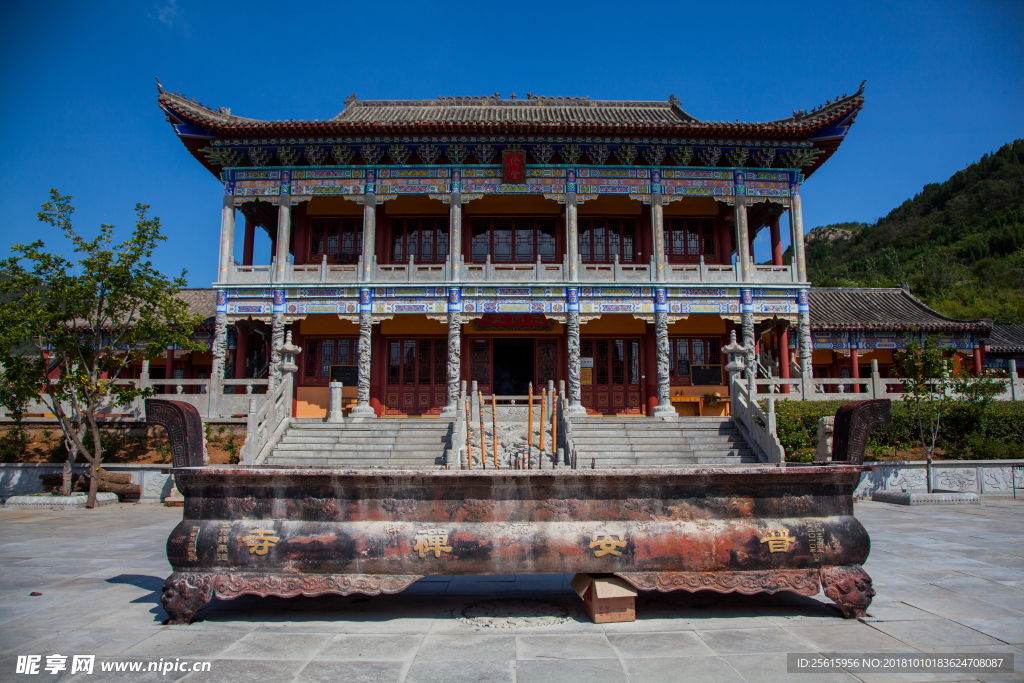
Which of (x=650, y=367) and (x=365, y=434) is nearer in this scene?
(x=365, y=434)

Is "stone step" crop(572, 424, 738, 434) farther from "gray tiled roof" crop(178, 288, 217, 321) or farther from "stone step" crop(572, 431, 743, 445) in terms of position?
"gray tiled roof" crop(178, 288, 217, 321)

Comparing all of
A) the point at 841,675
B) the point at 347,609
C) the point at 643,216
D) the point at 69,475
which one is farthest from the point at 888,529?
the point at 69,475

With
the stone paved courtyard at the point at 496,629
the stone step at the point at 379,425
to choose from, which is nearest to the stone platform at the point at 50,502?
the stone step at the point at 379,425

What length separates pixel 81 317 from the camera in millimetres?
11602

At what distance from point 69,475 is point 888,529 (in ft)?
47.2

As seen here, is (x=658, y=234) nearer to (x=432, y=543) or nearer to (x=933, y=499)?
(x=933, y=499)

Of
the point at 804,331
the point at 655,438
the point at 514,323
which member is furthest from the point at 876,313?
the point at 514,323

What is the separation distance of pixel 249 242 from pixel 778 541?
16.9 meters

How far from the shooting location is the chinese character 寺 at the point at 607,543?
396 centimetres

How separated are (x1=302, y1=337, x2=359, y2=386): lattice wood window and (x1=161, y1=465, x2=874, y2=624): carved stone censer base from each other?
12.9 metres

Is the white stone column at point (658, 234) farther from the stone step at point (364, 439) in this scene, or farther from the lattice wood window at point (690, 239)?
the stone step at point (364, 439)

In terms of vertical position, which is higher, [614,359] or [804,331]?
[804,331]

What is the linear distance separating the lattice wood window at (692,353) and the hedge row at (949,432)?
4.84 m

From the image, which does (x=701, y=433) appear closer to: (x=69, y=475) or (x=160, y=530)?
(x=160, y=530)
